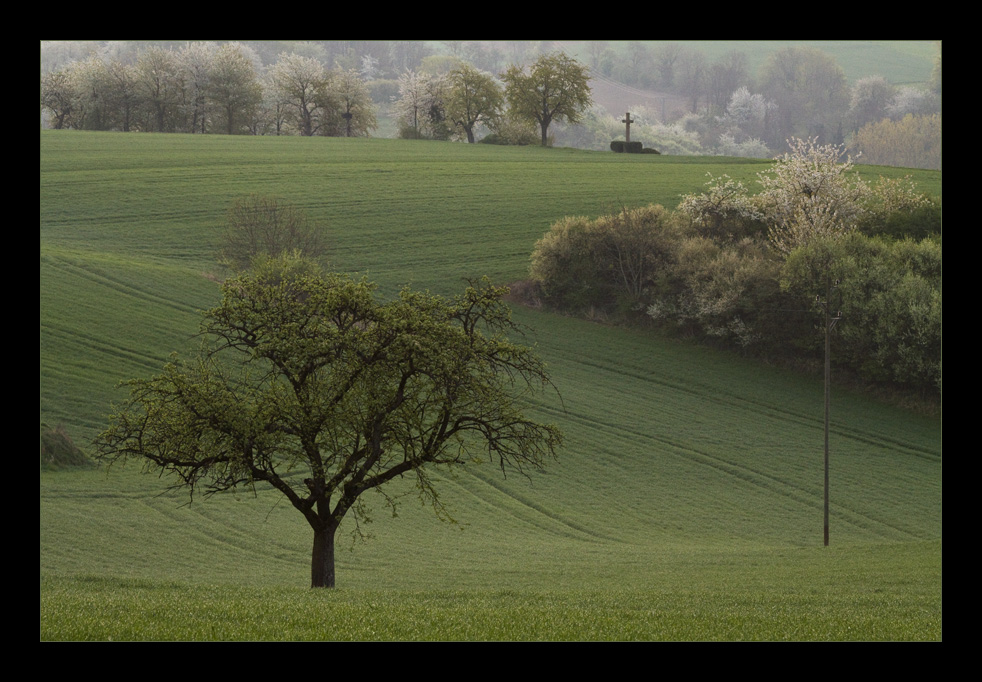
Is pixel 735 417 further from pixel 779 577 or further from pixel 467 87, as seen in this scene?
pixel 467 87

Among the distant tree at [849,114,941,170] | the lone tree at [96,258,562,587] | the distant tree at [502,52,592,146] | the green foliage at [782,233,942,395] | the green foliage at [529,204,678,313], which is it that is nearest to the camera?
the lone tree at [96,258,562,587]

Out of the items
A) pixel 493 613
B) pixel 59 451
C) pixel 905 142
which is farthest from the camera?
pixel 905 142

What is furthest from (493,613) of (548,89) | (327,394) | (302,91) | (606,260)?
(302,91)

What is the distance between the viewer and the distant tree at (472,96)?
119500 millimetres

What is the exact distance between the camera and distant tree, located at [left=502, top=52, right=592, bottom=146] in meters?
115

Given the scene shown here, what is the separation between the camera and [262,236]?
2672 inches

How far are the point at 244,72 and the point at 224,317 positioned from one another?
105 meters

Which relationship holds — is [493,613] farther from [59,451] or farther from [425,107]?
[425,107]

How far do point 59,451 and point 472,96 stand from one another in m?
88.5

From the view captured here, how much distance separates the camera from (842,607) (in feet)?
68.9

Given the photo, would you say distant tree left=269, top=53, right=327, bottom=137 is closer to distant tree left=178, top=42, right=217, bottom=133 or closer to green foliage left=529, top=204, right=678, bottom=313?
distant tree left=178, top=42, right=217, bottom=133

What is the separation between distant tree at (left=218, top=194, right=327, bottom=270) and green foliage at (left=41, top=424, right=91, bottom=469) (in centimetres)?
2499

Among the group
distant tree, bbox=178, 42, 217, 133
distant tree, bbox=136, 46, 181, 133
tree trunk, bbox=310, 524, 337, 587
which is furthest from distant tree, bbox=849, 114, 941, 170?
tree trunk, bbox=310, 524, 337, 587

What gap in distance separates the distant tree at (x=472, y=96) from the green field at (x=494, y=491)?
2559 cm
